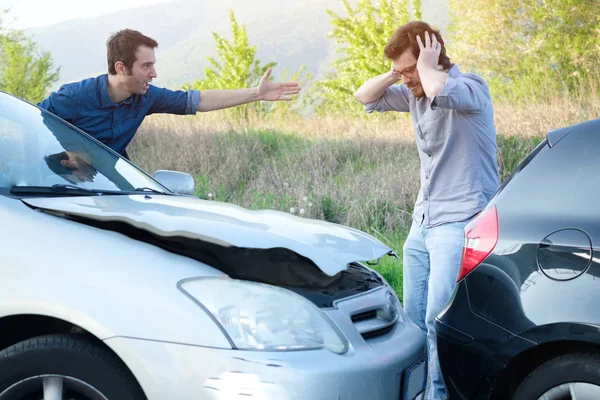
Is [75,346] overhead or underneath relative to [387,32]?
underneath

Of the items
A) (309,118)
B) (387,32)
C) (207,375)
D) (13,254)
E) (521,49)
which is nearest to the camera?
(207,375)

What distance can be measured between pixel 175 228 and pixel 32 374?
0.63 meters

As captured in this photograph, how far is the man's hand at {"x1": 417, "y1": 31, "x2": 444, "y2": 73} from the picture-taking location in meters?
3.91

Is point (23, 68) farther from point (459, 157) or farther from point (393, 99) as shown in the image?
point (459, 157)

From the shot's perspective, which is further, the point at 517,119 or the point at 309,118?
the point at 309,118

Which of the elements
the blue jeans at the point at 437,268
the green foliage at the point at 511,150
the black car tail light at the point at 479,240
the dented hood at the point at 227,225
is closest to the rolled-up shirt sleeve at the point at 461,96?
the blue jeans at the point at 437,268

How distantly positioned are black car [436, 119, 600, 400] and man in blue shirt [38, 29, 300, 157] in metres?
2.69

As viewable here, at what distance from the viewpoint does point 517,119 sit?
14328 millimetres

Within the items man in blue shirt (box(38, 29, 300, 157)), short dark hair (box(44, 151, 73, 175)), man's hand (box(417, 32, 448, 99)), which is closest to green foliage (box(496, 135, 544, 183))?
man in blue shirt (box(38, 29, 300, 157))

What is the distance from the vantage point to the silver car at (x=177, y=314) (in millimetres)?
2393

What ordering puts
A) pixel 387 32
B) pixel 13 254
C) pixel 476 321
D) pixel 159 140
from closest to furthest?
pixel 13 254, pixel 476 321, pixel 159 140, pixel 387 32

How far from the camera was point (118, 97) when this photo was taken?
5.13 meters

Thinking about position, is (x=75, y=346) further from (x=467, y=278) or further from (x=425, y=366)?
(x=467, y=278)

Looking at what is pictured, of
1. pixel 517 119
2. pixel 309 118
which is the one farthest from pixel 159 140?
pixel 517 119
